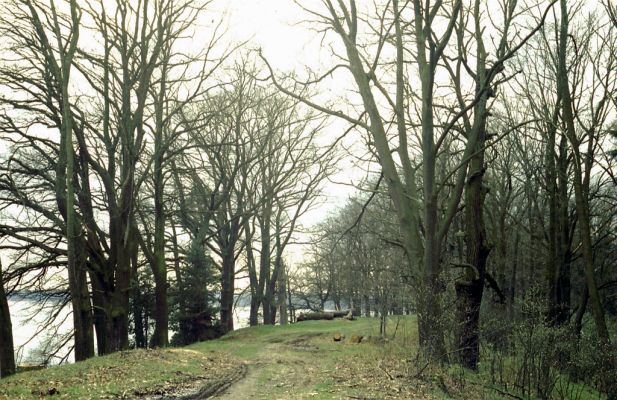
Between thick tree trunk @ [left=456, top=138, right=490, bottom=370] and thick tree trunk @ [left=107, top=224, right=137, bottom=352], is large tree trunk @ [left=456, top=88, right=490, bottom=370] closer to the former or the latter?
thick tree trunk @ [left=456, top=138, right=490, bottom=370]

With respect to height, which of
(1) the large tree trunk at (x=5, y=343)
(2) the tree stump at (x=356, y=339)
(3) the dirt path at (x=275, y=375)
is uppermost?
(1) the large tree trunk at (x=5, y=343)

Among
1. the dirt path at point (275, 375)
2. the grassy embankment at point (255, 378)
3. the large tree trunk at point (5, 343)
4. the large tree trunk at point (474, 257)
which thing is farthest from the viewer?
the large tree trunk at point (5, 343)

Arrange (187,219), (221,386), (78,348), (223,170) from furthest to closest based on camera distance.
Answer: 1. (187,219)
2. (223,170)
3. (78,348)
4. (221,386)

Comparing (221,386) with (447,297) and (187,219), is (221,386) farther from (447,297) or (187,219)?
(187,219)

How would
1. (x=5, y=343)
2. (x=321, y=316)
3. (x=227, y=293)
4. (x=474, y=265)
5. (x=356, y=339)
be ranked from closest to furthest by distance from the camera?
1. (x=474, y=265)
2. (x=5, y=343)
3. (x=356, y=339)
4. (x=227, y=293)
5. (x=321, y=316)

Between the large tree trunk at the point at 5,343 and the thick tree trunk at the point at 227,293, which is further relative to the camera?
the thick tree trunk at the point at 227,293

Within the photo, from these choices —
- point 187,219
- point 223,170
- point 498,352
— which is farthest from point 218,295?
point 498,352

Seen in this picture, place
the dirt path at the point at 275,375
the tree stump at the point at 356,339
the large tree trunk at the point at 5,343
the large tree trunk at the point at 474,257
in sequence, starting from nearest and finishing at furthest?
the dirt path at the point at 275,375 < the large tree trunk at the point at 474,257 < the large tree trunk at the point at 5,343 < the tree stump at the point at 356,339

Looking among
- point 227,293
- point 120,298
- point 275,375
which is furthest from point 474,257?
point 227,293

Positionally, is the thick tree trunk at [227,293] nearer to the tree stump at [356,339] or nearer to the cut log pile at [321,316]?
the cut log pile at [321,316]

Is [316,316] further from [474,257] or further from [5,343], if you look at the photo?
[5,343]

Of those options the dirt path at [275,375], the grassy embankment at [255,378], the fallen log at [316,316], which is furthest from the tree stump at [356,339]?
the fallen log at [316,316]

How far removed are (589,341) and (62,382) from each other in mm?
11213

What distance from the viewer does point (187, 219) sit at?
3008 centimetres
